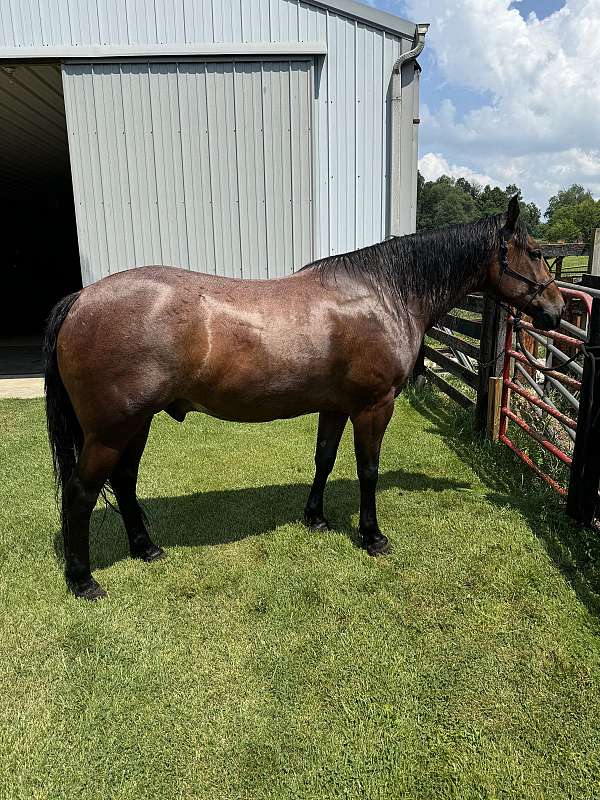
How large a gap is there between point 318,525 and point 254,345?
1411mm

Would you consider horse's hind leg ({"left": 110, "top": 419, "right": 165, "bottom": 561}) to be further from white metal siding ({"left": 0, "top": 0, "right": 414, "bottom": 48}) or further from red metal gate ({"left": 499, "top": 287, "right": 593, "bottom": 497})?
white metal siding ({"left": 0, "top": 0, "right": 414, "bottom": 48})

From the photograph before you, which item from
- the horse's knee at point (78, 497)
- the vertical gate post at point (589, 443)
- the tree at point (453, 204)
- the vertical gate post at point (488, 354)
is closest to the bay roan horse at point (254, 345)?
the horse's knee at point (78, 497)

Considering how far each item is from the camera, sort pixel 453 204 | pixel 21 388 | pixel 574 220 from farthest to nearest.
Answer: pixel 453 204, pixel 574 220, pixel 21 388

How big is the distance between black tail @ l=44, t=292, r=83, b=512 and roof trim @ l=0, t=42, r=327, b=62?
522 centimetres

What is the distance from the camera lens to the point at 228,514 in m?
3.84

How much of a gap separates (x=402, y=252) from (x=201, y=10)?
209 inches

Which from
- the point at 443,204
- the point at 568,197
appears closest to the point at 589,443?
the point at 443,204

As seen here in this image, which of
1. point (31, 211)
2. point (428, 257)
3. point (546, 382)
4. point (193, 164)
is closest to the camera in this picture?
point (428, 257)

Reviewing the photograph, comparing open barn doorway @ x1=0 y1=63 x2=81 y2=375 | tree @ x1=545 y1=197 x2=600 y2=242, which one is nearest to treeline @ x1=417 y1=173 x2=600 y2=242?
tree @ x1=545 y1=197 x2=600 y2=242

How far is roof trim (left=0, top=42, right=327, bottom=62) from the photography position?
652cm

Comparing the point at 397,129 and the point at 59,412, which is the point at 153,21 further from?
the point at 59,412

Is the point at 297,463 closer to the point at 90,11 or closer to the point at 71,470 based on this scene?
the point at 71,470

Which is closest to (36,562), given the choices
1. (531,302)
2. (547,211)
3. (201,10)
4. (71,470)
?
(71,470)

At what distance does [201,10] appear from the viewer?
646 cm
